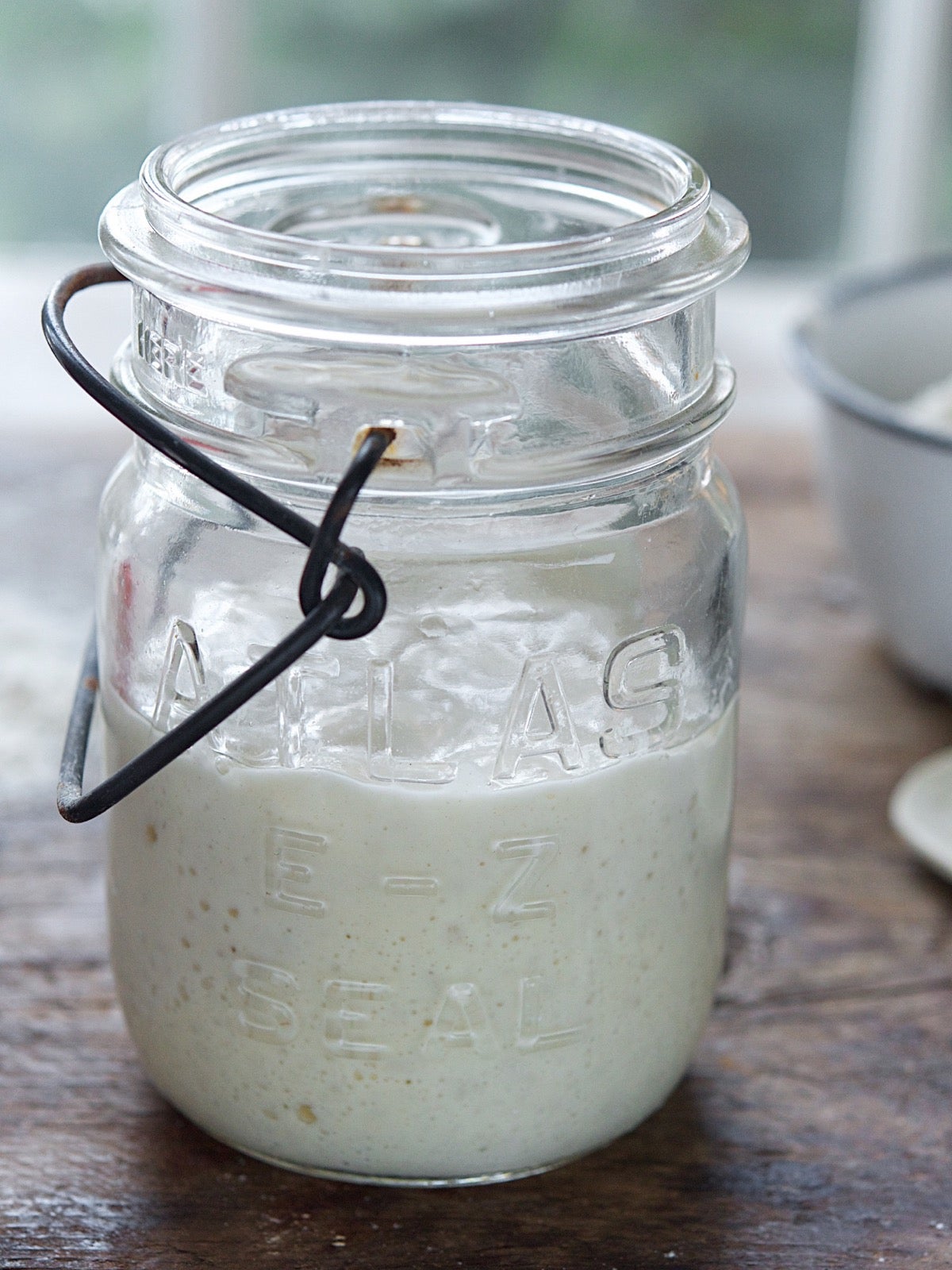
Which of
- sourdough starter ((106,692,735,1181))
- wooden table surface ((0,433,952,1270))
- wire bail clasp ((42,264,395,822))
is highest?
wire bail clasp ((42,264,395,822))

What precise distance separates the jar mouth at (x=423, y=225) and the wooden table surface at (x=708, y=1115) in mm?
319

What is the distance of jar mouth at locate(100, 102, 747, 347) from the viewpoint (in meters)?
0.47

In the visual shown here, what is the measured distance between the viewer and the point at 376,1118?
1.84 feet

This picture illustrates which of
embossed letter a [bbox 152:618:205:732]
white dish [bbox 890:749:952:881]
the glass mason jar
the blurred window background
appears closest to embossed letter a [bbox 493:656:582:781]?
the glass mason jar

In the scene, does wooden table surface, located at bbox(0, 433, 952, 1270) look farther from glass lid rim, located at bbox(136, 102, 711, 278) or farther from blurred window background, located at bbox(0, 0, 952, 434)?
blurred window background, located at bbox(0, 0, 952, 434)

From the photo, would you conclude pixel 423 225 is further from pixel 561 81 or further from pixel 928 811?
pixel 561 81

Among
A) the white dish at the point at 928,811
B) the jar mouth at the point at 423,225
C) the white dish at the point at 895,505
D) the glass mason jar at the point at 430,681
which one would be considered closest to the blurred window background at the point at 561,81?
the white dish at the point at 895,505

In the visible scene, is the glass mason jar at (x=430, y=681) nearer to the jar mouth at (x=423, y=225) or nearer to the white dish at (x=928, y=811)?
the jar mouth at (x=423, y=225)

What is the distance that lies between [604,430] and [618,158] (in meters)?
0.15

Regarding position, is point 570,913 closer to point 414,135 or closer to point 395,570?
point 395,570

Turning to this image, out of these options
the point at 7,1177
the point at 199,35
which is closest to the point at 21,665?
the point at 7,1177

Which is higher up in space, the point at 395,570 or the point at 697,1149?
the point at 395,570

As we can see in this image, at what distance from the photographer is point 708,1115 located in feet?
2.11

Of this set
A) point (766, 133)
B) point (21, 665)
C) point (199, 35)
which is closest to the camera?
point (21, 665)
